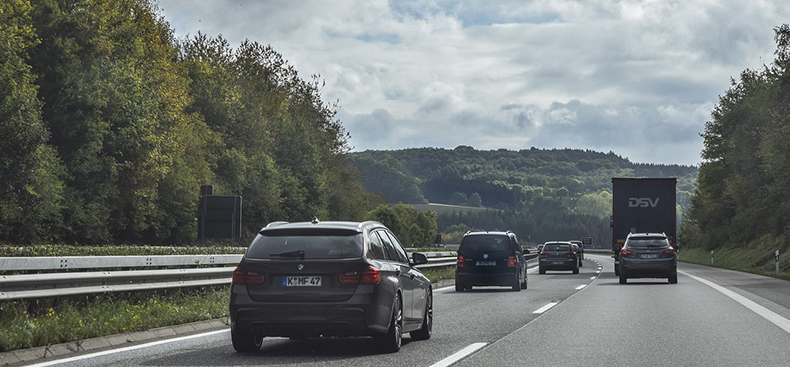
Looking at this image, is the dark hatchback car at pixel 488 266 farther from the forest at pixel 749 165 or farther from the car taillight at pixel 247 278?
the forest at pixel 749 165

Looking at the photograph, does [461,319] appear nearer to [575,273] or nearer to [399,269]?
[399,269]

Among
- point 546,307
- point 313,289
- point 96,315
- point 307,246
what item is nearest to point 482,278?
point 546,307

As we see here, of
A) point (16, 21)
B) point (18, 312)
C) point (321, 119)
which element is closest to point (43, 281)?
point (18, 312)

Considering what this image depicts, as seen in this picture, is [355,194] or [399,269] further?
[355,194]

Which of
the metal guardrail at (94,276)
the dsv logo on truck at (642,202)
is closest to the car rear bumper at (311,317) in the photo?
the metal guardrail at (94,276)

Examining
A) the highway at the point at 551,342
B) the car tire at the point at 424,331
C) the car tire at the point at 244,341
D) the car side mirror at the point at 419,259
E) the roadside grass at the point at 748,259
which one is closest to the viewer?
the highway at the point at 551,342

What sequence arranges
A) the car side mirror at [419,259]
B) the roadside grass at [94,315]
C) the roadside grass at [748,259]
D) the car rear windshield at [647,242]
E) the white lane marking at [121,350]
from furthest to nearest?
the roadside grass at [748,259] < the car rear windshield at [647,242] < the car side mirror at [419,259] < the roadside grass at [94,315] < the white lane marking at [121,350]

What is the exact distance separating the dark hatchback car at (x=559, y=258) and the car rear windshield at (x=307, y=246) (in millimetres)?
30170

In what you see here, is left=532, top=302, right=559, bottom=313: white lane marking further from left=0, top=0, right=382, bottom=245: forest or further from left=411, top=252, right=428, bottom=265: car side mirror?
left=0, top=0, right=382, bottom=245: forest

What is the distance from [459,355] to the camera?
10203 mm

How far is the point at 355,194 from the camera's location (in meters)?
85.9

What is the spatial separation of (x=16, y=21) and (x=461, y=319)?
27.8m

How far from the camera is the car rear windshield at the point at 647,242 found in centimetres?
2889

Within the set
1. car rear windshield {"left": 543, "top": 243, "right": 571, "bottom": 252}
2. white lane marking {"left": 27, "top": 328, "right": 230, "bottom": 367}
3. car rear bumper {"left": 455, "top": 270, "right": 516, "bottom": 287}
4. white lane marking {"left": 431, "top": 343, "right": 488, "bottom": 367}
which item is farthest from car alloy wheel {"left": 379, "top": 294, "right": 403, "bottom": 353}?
car rear windshield {"left": 543, "top": 243, "right": 571, "bottom": 252}
